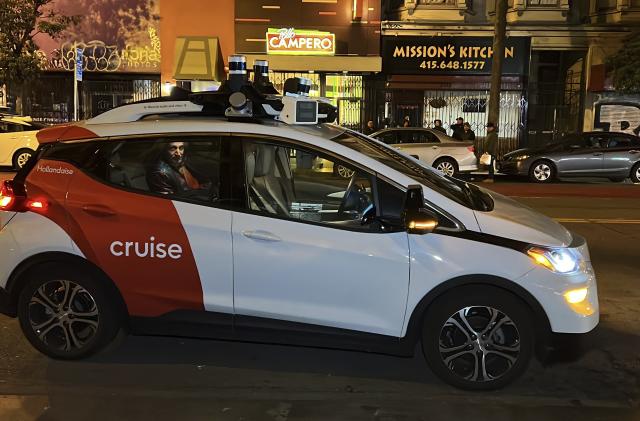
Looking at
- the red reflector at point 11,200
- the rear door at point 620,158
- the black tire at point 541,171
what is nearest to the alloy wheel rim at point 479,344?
the red reflector at point 11,200

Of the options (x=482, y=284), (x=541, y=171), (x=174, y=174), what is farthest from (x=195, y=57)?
(x=482, y=284)

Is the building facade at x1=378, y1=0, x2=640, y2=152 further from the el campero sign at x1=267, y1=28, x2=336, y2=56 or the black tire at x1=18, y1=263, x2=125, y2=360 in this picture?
the black tire at x1=18, y1=263, x2=125, y2=360

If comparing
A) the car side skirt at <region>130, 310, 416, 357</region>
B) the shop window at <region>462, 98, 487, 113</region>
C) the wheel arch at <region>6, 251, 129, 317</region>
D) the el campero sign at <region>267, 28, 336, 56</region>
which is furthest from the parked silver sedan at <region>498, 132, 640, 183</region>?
the wheel arch at <region>6, 251, 129, 317</region>

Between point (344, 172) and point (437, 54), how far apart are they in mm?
19187

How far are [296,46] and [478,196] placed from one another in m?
17.9

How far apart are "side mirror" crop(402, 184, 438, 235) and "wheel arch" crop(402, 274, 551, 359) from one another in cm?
37

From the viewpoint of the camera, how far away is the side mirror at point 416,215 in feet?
12.4

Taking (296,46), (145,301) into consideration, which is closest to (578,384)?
(145,301)

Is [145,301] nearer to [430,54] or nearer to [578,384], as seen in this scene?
[578,384]

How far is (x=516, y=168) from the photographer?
17.8 meters

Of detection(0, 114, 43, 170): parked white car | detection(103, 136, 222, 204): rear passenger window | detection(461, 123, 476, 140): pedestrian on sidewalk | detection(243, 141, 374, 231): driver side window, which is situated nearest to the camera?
detection(243, 141, 374, 231): driver side window

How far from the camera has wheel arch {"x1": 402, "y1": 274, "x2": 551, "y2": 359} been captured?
3912mm

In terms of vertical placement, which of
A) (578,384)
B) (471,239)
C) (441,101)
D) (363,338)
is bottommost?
(578,384)

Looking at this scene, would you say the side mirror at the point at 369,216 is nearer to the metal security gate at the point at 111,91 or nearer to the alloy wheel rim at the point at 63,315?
the alloy wheel rim at the point at 63,315
